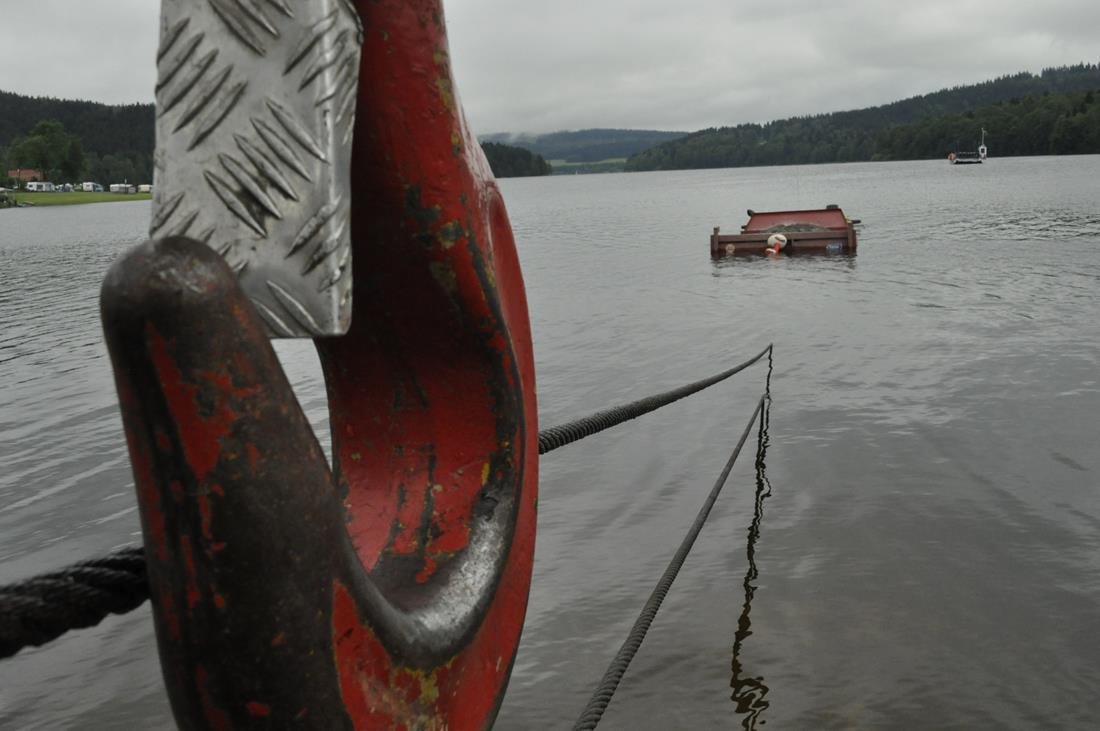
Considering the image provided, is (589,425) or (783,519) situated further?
(783,519)

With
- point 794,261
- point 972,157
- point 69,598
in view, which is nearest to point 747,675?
point 69,598

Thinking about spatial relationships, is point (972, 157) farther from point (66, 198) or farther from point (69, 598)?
point (69, 598)

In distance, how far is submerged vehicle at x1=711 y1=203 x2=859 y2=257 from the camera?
3203 cm

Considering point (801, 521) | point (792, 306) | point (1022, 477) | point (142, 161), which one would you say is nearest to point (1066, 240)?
point (792, 306)

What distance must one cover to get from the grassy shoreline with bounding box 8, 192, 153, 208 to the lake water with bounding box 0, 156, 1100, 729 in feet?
410

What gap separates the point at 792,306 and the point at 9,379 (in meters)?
16.0

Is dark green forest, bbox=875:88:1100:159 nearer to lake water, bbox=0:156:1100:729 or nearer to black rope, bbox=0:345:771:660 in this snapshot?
lake water, bbox=0:156:1100:729

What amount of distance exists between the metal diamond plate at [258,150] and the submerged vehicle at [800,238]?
106 feet

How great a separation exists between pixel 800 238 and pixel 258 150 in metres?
32.8

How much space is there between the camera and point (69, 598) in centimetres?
88

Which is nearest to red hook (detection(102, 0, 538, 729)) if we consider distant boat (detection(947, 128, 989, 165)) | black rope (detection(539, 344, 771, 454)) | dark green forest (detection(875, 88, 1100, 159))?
black rope (detection(539, 344, 771, 454))

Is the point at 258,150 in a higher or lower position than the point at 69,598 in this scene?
higher

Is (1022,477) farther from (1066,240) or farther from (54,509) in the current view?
(1066,240)

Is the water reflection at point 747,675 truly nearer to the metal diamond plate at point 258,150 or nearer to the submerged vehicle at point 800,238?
the metal diamond plate at point 258,150
